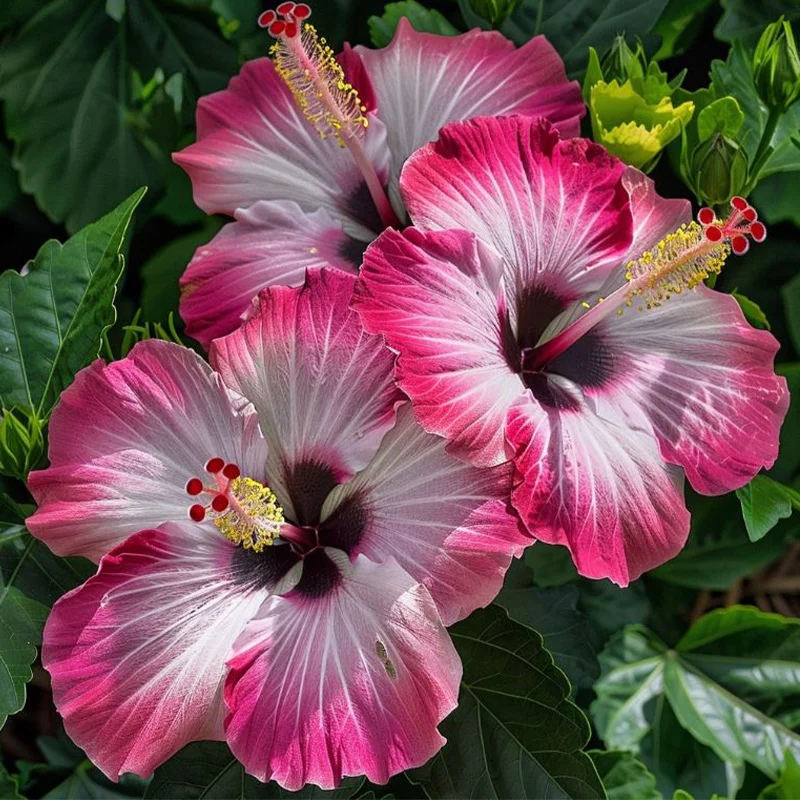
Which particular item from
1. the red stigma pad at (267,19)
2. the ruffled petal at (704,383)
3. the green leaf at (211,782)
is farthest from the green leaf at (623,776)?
the red stigma pad at (267,19)

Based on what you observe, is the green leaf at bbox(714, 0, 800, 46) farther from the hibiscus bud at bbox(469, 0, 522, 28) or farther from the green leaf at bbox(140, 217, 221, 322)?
the green leaf at bbox(140, 217, 221, 322)

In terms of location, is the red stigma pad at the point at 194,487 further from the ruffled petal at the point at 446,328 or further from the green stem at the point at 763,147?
the green stem at the point at 763,147


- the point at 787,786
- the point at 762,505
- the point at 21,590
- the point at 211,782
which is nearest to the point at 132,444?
the point at 21,590

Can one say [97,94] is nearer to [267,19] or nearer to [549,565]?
[267,19]

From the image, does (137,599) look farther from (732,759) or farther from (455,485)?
(732,759)

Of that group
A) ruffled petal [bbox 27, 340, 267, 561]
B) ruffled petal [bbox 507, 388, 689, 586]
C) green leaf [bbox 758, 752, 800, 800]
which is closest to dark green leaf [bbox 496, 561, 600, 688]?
green leaf [bbox 758, 752, 800, 800]

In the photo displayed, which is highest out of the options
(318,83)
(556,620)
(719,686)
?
(318,83)

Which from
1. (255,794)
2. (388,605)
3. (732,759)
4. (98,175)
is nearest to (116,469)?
(388,605)
